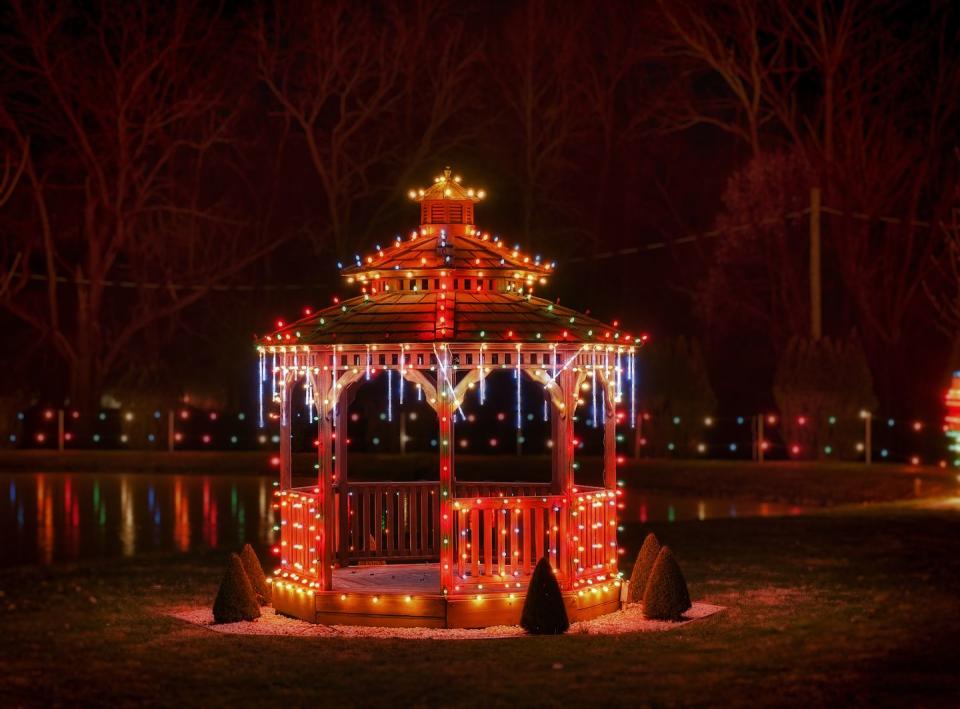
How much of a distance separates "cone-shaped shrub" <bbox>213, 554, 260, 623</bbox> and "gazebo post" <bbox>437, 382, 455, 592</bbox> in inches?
70.3

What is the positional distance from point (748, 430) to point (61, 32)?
2137 cm

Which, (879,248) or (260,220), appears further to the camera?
(260,220)

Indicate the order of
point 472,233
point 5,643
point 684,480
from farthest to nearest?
point 684,480, point 472,233, point 5,643

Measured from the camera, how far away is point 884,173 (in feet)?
134

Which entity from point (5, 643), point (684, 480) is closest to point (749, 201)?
point (684, 480)

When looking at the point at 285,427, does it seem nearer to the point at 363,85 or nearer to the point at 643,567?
the point at 643,567

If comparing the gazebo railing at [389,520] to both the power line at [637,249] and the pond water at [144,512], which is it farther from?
the power line at [637,249]

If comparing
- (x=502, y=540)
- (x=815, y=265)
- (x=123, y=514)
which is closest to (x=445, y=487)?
(x=502, y=540)

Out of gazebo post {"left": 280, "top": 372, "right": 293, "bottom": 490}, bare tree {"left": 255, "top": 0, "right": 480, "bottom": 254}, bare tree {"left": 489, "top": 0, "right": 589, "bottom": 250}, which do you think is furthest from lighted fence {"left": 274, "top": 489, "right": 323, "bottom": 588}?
bare tree {"left": 489, "top": 0, "right": 589, "bottom": 250}

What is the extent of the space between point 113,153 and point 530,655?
3442 cm

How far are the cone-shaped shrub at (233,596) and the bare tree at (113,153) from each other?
30.3m

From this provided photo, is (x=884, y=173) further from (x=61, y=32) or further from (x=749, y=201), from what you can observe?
(x=61, y=32)

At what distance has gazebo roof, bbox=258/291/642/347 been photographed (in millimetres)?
14453

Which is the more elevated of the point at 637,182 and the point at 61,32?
the point at 61,32
